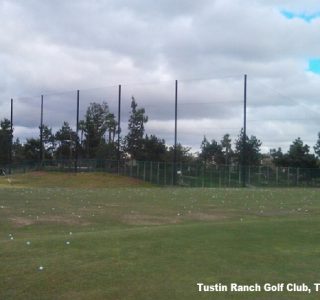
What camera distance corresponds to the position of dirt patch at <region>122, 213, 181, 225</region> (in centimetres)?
1669

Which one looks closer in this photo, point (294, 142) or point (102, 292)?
point (102, 292)

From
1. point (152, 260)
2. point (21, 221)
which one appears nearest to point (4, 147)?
point (21, 221)

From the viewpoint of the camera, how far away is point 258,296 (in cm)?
715

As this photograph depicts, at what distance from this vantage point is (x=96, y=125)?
110 m

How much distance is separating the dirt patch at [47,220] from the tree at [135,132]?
79.1 metres

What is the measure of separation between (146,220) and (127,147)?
79.7 m

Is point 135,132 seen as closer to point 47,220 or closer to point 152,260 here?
point 47,220

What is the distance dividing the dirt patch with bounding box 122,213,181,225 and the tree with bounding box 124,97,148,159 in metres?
78.2

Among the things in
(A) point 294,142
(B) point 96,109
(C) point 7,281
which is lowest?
(C) point 7,281

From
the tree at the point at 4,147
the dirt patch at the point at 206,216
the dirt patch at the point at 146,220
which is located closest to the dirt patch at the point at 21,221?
the dirt patch at the point at 146,220

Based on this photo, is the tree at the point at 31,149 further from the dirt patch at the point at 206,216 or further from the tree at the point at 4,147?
the dirt patch at the point at 206,216

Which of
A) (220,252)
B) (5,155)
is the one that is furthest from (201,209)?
(5,155)

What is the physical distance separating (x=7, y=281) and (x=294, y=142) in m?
85.9

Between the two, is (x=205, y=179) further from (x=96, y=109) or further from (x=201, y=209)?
(x=96, y=109)
